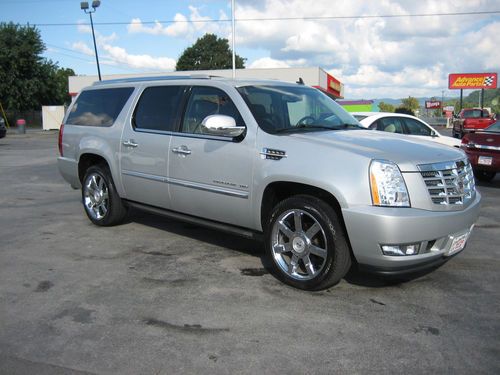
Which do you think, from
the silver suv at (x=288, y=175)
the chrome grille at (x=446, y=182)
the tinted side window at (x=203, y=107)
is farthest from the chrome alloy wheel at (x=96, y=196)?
the chrome grille at (x=446, y=182)

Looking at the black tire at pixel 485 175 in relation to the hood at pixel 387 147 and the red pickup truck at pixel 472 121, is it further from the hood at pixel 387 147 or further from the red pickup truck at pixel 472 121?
the red pickup truck at pixel 472 121

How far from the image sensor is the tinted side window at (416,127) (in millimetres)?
10234

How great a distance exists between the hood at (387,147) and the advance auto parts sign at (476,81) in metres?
64.6

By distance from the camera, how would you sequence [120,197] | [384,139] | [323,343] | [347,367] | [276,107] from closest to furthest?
A: [347,367] < [323,343] < [384,139] < [276,107] < [120,197]

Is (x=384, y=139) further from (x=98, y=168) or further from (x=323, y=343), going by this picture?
(x=98, y=168)

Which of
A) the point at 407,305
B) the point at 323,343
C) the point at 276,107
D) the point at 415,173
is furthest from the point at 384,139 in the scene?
the point at 323,343

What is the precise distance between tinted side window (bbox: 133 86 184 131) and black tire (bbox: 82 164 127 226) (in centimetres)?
97

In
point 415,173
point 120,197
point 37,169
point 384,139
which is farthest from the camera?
point 37,169

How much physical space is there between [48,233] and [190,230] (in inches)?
71.4

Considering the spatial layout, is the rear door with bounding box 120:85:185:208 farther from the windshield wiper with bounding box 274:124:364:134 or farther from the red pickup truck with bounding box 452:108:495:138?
the red pickup truck with bounding box 452:108:495:138

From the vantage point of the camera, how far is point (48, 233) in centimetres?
624

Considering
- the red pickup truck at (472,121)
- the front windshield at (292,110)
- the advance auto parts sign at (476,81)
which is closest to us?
the front windshield at (292,110)

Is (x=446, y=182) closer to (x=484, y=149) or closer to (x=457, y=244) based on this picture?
(x=457, y=244)

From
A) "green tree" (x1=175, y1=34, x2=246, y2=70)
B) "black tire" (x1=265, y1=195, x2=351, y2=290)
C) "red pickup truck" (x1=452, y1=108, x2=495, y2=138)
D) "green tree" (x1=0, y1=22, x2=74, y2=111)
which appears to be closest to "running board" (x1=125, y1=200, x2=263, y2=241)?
"black tire" (x1=265, y1=195, x2=351, y2=290)
